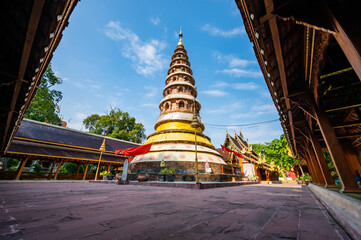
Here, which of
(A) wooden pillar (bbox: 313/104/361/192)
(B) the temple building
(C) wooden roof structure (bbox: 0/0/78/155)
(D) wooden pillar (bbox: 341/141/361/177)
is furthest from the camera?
(B) the temple building

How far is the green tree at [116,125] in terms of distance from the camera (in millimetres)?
32844

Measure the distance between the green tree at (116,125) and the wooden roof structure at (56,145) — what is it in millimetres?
9951

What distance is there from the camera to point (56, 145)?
17078 mm

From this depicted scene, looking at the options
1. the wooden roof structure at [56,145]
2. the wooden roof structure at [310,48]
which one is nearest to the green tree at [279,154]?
the wooden roof structure at [310,48]

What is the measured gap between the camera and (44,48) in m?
3.79

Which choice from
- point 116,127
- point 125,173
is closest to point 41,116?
point 116,127

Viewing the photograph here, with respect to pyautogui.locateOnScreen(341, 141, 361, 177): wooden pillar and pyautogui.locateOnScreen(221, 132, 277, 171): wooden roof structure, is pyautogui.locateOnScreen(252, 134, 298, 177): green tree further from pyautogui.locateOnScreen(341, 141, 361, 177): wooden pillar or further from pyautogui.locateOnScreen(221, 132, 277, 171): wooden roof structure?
pyautogui.locateOnScreen(341, 141, 361, 177): wooden pillar

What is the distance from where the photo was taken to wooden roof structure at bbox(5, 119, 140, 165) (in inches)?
567

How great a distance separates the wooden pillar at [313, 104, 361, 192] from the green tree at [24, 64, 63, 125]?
105 feet

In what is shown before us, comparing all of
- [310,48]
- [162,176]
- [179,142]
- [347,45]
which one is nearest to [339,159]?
[310,48]

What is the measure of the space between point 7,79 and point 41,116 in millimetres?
26285

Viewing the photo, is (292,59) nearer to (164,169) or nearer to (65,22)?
(65,22)

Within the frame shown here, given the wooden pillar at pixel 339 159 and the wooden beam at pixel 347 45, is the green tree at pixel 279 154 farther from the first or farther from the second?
the wooden beam at pixel 347 45

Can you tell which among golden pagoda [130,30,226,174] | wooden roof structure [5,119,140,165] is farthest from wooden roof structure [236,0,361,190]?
wooden roof structure [5,119,140,165]
